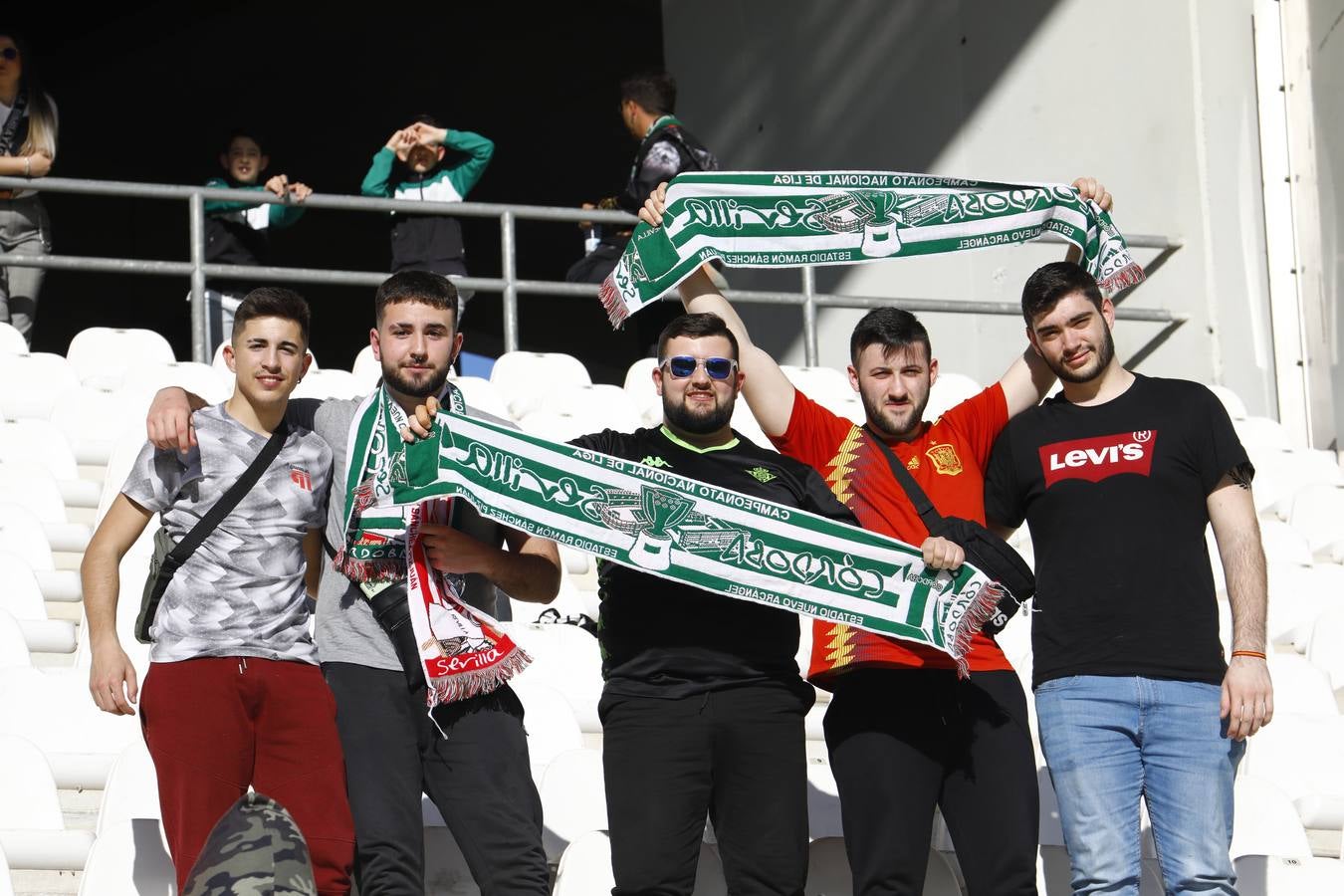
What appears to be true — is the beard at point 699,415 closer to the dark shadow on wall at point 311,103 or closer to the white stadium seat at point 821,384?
the white stadium seat at point 821,384

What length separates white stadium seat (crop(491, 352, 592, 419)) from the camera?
22.5ft

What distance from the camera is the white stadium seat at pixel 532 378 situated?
6.86 meters

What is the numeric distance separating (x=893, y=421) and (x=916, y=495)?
0.56 ft

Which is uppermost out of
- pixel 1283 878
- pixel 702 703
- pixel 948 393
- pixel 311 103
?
pixel 311 103

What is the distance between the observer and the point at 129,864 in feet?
11.5

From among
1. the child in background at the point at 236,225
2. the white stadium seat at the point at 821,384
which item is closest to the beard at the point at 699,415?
the white stadium seat at the point at 821,384

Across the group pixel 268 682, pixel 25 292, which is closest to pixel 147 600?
pixel 268 682

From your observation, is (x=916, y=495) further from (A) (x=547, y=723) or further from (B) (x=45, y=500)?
(B) (x=45, y=500)

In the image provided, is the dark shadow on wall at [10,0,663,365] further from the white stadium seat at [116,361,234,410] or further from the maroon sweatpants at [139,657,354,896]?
the maroon sweatpants at [139,657,354,896]

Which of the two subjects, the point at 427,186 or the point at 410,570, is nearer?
the point at 410,570

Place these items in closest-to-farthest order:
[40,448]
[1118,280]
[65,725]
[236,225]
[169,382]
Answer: [65,725]
[1118,280]
[40,448]
[169,382]
[236,225]

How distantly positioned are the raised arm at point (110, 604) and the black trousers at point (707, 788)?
921mm

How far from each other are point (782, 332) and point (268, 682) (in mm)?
8229

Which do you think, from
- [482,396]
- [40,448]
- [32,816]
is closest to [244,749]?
[32,816]
